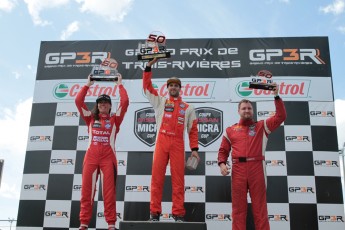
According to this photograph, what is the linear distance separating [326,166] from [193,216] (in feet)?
5.28

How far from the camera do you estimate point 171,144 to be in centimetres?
321

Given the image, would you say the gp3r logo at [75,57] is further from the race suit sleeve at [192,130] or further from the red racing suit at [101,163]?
the race suit sleeve at [192,130]

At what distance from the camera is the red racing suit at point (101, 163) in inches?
125

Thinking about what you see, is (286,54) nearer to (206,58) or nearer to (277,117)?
(206,58)

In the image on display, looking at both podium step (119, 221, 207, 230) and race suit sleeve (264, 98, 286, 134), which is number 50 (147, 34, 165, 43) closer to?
race suit sleeve (264, 98, 286, 134)

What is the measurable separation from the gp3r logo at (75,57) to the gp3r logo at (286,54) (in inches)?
74.5

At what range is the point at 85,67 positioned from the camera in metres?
4.69

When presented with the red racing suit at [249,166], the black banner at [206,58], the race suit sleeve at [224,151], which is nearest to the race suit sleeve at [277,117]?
the red racing suit at [249,166]

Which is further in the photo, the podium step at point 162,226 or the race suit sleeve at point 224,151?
the race suit sleeve at point 224,151

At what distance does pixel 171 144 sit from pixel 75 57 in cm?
223

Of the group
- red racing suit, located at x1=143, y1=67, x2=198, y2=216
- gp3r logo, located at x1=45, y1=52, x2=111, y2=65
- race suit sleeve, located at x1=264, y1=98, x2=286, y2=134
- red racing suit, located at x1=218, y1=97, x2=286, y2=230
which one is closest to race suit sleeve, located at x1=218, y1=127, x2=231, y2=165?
red racing suit, located at x1=218, y1=97, x2=286, y2=230

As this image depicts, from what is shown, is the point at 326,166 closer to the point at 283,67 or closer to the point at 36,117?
the point at 283,67

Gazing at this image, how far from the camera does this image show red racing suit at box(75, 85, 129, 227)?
317 centimetres

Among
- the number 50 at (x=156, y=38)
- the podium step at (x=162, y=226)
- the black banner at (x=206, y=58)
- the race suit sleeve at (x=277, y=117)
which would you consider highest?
the black banner at (x=206, y=58)
